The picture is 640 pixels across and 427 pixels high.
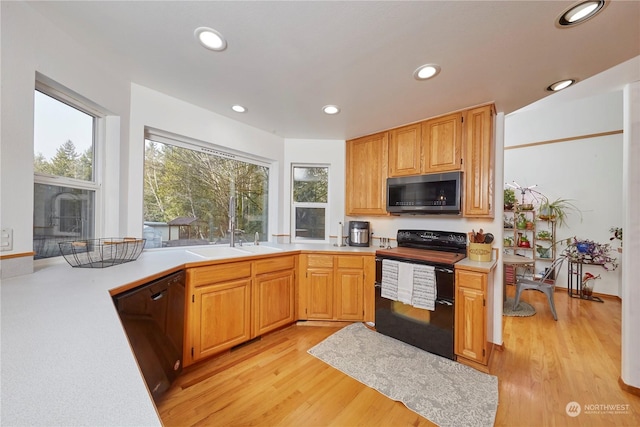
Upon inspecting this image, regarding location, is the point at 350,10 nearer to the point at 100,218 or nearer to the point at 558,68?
the point at 558,68

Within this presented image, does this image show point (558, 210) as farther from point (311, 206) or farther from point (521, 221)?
point (311, 206)

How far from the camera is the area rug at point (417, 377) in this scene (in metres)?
1.48

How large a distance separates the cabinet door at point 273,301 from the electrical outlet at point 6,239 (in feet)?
4.87

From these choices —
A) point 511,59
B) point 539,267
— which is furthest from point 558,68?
point 539,267

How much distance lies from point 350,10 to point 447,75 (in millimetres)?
916

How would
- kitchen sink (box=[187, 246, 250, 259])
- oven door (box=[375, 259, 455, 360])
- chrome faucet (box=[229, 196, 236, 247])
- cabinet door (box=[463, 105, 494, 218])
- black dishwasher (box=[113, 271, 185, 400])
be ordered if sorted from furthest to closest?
chrome faucet (box=[229, 196, 236, 247]) < kitchen sink (box=[187, 246, 250, 259]) < cabinet door (box=[463, 105, 494, 218]) < oven door (box=[375, 259, 455, 360]) < black dishwasher (box=[113, 271, 185, 400])

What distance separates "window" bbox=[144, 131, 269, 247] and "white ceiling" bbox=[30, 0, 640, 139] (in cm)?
58

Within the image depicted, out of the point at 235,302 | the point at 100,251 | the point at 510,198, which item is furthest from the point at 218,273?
the point at 510,198

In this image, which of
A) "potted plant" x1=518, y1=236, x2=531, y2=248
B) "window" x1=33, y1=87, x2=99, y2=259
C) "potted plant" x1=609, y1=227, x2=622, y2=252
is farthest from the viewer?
"potted plant" x1=518, y1=236, x2=531, y2=248

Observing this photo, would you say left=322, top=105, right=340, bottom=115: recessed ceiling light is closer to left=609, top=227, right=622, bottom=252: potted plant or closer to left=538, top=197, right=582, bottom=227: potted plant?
left=538, top=197, right=582, bottom=227: potted plant

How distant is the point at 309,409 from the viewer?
149 cm

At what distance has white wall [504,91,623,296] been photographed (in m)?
3.76

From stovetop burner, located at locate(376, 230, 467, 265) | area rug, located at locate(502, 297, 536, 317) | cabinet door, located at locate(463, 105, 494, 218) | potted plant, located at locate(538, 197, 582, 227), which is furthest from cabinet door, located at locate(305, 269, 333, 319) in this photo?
potted plant, located at locate(538, 197, 582, 227)
